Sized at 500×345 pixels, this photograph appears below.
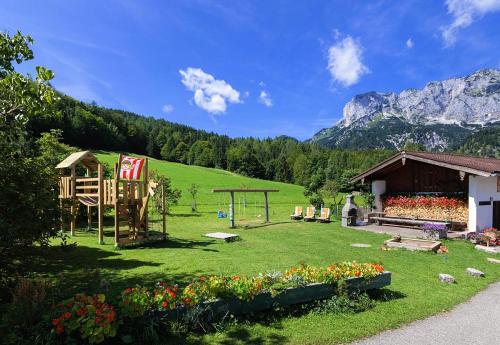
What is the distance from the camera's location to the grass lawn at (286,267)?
5.42 meters

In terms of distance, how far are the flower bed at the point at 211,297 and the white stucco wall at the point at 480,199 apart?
12334mm

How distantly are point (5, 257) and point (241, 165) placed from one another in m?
94.2

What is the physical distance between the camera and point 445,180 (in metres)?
18.5

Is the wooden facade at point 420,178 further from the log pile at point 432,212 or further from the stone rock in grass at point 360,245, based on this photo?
the stone rock in grass at point 360,245

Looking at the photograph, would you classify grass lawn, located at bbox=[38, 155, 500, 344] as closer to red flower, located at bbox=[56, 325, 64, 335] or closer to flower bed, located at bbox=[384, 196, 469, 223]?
red flower, located at bbox=[56, 325, 64, 335]

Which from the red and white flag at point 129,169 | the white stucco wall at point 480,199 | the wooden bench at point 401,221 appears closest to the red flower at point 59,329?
the red and white flag at point 129,169

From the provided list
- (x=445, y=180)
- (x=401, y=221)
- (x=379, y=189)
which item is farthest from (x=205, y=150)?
(x=445, y=180)

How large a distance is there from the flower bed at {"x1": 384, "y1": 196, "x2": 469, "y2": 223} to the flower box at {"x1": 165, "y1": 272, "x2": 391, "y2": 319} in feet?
43.1

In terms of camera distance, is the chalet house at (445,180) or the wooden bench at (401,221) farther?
the wooden bench at (401,221)

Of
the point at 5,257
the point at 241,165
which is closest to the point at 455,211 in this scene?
the point at 5,257

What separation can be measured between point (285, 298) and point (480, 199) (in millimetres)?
15375

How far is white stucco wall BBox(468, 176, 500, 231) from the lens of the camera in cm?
1648

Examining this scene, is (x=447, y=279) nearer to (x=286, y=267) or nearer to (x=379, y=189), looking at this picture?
(x=286, y=267)

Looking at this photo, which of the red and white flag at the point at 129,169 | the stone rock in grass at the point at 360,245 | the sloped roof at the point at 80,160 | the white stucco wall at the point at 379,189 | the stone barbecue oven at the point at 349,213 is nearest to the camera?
the red and white flag at the point at 129,169
